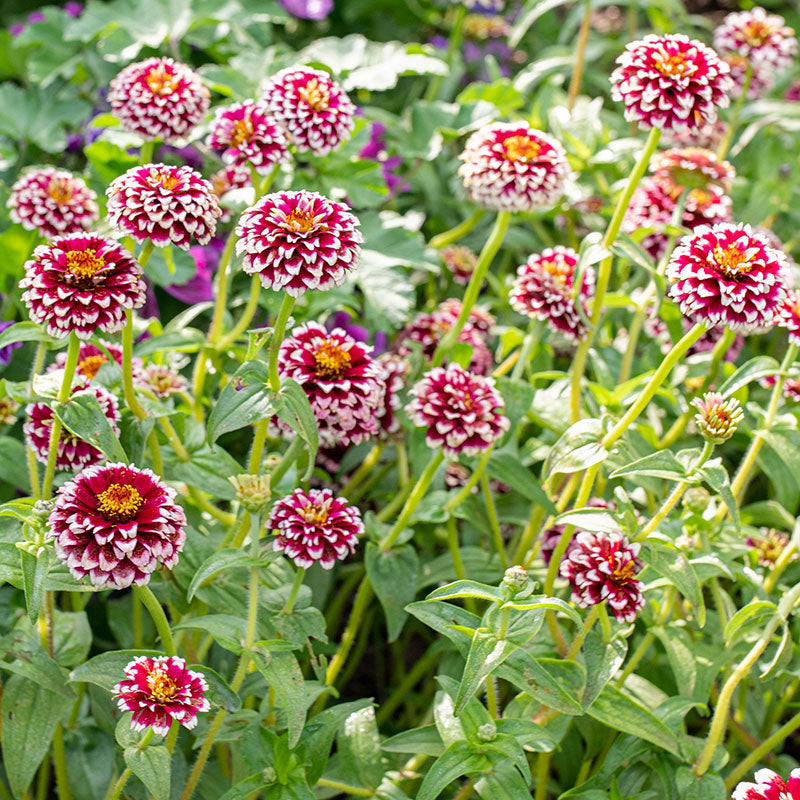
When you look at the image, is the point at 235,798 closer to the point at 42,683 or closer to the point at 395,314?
the point at 42,683

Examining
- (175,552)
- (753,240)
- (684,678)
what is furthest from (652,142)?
(175,552)

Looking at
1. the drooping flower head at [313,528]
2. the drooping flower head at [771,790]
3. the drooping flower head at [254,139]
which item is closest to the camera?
the drooping flower head at [771,790]

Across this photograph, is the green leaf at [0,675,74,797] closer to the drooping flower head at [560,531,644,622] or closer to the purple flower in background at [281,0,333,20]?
the drooping flower head at [560,531,644,622]

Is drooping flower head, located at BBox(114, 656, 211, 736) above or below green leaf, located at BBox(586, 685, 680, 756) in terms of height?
above

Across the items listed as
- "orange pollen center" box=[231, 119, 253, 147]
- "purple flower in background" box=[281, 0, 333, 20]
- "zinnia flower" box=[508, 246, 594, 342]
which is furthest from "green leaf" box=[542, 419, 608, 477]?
"purple flower in background" box=[281, 0, 333, 20]

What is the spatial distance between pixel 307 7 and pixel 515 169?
1.76m

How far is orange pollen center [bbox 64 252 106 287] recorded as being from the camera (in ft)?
4.26

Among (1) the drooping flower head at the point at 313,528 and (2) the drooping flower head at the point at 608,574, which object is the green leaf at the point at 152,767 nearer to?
(1) the drooping flower head at the point at 313,528

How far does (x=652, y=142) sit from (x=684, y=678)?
33.6 inches

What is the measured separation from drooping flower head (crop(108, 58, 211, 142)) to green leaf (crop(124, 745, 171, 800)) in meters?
1.01

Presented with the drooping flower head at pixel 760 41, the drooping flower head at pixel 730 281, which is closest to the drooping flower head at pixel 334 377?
the drooping flower head at pixel 730 281

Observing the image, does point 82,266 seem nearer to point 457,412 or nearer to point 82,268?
point 82,268

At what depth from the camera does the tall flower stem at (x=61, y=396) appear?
1.36m

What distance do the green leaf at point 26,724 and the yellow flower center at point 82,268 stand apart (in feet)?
2.02
